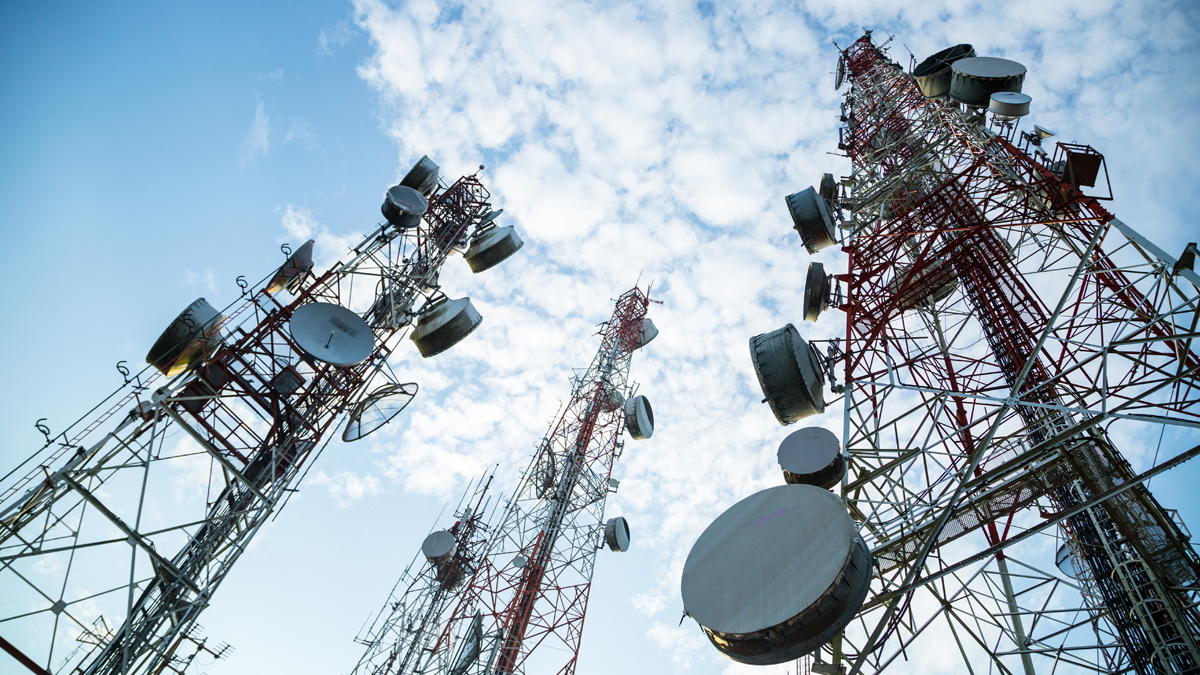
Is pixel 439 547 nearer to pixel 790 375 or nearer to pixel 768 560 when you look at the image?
pixel 790 375

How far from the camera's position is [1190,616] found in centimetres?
913

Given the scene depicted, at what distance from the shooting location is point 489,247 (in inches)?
782

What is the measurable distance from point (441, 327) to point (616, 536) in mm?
12855

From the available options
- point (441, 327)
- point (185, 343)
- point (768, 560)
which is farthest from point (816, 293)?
point (185, 343)

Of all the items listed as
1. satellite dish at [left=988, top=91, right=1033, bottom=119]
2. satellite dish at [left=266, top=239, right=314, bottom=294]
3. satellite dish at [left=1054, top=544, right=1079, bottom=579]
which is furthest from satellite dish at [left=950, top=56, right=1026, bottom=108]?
satellite dish at [left=266, top=239, right=314, bottom=294]

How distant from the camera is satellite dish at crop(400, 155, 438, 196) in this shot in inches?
762

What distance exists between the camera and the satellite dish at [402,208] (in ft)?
56.1

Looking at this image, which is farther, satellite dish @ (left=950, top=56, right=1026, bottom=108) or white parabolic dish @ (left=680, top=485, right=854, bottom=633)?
satellite dish @ (left=950, top=56, right=1026, bottom=108)

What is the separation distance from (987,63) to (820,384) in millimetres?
10514

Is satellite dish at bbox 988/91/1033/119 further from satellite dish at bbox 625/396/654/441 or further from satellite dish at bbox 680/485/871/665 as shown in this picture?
satellite dish at bbox 625/396/654/441

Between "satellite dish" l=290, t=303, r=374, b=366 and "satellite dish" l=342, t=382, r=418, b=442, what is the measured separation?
1.62 m

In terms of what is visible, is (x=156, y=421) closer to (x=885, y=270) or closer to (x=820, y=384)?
(x=820, y=384)

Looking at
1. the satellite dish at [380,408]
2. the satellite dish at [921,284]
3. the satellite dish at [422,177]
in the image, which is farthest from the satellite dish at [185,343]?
the satellite dish at [921,284]

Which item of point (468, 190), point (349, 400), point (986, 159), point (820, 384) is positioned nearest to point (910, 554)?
point (820, 384)
